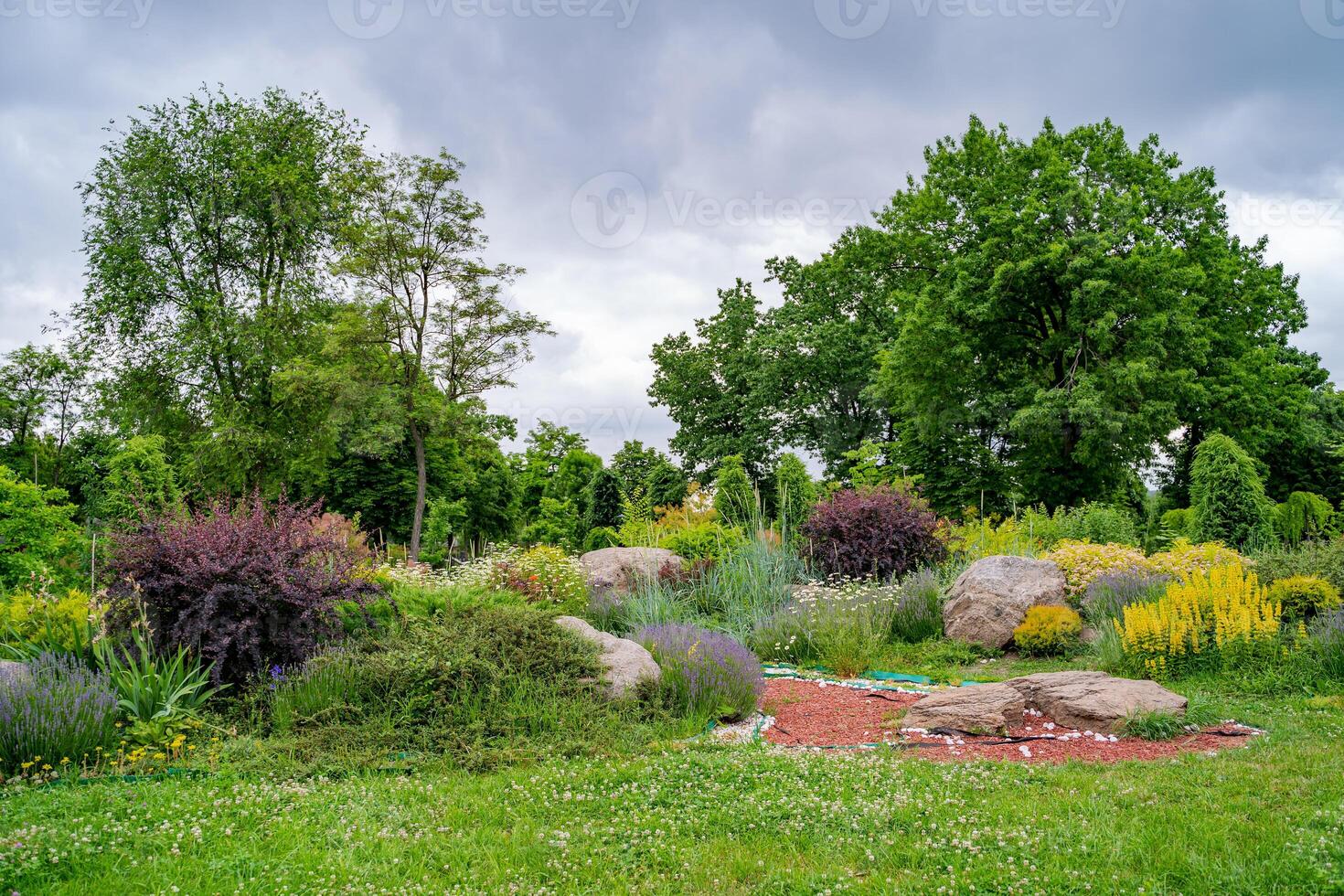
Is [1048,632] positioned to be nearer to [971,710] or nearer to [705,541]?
[971,710]

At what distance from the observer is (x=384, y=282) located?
23.4 m

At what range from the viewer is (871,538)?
1233 cm

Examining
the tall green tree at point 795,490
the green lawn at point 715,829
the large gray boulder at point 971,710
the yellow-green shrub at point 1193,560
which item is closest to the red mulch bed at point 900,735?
the large gray boulder at point 971,710

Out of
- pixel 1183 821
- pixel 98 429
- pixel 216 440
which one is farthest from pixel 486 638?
pixel 98 429

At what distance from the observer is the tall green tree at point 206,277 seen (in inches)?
857

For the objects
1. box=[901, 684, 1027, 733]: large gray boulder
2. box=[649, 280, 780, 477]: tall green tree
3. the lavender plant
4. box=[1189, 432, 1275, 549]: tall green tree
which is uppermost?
box=[649, 280, 780, 477]: tall green tree

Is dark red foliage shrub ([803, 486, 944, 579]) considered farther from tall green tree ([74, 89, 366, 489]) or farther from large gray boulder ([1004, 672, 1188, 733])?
tall green tree ([74, 89, 366, 489])

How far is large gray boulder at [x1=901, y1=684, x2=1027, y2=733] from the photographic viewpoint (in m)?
6.02

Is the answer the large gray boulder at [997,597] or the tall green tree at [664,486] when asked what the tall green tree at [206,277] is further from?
the large gray boulder at [997,597]

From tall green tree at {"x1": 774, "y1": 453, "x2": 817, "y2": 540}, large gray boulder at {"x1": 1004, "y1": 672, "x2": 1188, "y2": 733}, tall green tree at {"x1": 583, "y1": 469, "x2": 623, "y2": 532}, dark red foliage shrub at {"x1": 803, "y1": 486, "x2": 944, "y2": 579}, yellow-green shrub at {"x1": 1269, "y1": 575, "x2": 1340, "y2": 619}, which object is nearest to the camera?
large gray boulder at {"x1": 1004, "y1": 672, "x2": 1188, "y2": 733}

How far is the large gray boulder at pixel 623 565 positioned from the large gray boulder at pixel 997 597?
155 inches

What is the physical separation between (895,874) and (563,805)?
1.72 meters

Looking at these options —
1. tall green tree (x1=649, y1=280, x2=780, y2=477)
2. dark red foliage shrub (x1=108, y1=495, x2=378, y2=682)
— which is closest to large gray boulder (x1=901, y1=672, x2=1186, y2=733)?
dark red foliage shrub (x1=108, y1=495, x2=378, y2=682)

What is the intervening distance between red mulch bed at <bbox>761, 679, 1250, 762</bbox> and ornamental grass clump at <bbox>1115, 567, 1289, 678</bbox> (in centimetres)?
182
